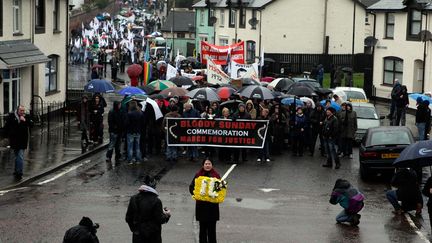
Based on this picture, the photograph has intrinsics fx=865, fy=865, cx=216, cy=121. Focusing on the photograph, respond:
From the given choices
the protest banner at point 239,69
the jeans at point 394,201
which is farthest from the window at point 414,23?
the jeans at point 394,201

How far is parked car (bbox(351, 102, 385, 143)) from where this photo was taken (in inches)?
1145

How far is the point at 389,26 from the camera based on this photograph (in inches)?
1783

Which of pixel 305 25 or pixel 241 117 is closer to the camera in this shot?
pixel 241 117

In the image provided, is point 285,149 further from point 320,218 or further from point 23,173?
point 320,218

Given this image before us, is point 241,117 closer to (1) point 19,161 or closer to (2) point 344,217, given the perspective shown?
(1) point 19,161

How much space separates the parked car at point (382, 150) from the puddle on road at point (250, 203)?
14.4 ft

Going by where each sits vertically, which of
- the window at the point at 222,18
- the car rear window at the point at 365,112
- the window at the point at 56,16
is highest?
the window at the point at 222,18

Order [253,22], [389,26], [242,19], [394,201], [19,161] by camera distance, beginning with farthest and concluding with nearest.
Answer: [242,19]
[253,22]
[389,26]
[19,161]
[394,201]

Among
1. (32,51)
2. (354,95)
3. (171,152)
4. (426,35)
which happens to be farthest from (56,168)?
(426,35)

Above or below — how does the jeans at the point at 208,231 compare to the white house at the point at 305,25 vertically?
below

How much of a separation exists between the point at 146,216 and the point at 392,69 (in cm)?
3508

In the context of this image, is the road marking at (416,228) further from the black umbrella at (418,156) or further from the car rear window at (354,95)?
the car rear window at (354,95)

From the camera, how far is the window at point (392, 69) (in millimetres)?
44562

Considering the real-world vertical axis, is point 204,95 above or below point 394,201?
above
